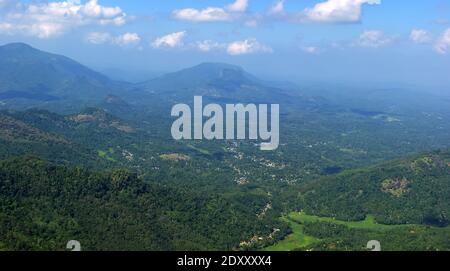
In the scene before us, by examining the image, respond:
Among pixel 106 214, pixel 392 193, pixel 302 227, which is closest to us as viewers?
pixel 106 214

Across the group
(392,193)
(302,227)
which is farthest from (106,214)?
(392,193)

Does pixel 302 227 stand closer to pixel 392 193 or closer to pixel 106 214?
pixel 392 193

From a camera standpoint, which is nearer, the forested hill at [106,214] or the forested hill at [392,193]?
the forested hill at [106,214]

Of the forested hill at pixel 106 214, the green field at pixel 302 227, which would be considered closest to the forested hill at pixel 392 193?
the green field at pixel 302 227

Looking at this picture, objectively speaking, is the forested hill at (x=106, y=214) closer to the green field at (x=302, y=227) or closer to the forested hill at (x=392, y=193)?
the green field at (x=302, y=227)

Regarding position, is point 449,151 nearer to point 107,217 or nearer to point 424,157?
point 424,157

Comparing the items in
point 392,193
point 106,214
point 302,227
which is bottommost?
point 302,227
